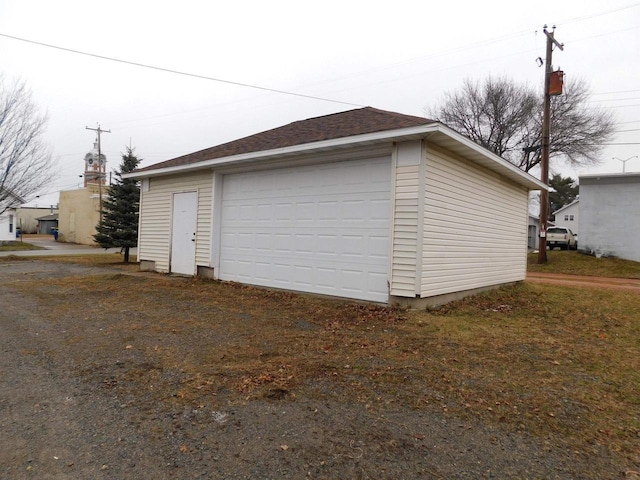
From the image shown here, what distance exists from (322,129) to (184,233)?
15.0 feet

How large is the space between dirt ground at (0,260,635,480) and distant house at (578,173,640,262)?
1954 centimetres

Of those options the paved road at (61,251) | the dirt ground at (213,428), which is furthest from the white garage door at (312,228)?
the paved road at (61,251)

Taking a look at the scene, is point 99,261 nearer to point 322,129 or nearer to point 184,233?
point 184,233

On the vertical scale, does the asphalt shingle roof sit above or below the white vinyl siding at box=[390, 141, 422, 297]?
above

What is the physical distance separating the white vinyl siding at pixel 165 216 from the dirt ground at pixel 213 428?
5.44 meters

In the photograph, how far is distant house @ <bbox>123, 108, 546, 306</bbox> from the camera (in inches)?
255

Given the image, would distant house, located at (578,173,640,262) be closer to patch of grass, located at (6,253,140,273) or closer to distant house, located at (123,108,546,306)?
distant house, located at (123,108,546,306)

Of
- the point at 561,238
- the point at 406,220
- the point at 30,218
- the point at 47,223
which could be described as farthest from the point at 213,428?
the point at 30,218

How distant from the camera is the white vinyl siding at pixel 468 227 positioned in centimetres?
660

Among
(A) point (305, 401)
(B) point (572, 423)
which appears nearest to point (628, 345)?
(B) point (572, 423)

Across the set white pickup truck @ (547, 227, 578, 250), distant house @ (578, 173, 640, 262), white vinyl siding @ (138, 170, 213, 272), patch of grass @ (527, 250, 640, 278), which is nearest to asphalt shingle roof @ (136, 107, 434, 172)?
white vinyl siding @ (138, 170, 213, 272)

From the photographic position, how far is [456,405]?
9.98 ft

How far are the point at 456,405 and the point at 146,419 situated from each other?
7.39 feet

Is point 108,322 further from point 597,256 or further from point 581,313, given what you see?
point 597,256
